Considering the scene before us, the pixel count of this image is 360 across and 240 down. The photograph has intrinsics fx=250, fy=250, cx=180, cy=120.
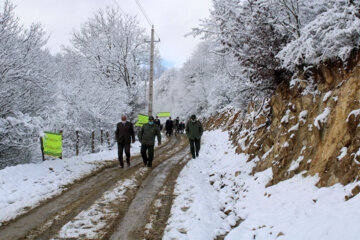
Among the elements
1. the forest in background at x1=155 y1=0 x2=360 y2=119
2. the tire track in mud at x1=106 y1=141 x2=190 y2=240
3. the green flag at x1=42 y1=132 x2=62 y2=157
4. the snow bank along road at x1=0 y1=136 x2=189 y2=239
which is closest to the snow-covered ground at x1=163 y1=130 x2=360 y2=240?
the tire track in mud at x1=106 y1=141 x2=190 y2=240

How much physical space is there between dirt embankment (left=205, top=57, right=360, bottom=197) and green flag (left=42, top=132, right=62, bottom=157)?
667 cm

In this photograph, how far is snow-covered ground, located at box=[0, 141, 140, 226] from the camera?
5051 millimetres

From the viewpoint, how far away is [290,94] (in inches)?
255

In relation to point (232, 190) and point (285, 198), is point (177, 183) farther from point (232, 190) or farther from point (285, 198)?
point (285, 198)

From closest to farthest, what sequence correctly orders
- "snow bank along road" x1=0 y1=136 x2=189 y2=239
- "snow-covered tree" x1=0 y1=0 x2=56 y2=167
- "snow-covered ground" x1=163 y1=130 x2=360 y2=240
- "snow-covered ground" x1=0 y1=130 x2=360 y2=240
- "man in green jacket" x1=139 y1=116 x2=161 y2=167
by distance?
"snow-covered ground" x1=163 y1=130 x2=360 y2=240 < "snow-covered ground" x1=0 y1=130 x2=360 y2=240 < "snow bank along road" x1=0 y1=136 x2=189 y2=239 < "snow-covered tree" x1=0 y1=0 x2=56 y2=167 < "man in green jacket" x1=139 y1=116 x2=161 y2=167

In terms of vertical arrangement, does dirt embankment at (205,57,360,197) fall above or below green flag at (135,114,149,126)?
below

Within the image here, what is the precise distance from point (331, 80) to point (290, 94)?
1.35 m

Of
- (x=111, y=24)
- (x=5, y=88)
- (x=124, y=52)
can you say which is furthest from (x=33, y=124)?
(x=111, y=24)

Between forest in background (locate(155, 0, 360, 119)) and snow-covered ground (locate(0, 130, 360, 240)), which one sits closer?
snow-covered ground (locate(0, 130, 360, 240))

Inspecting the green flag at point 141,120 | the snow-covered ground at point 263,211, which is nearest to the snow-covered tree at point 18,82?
the snow-covered ground at point 263,211

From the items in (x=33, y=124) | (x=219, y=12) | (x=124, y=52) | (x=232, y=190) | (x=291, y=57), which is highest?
(x=124, y=52)

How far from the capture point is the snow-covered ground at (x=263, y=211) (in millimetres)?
2994

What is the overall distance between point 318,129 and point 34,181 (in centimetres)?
682

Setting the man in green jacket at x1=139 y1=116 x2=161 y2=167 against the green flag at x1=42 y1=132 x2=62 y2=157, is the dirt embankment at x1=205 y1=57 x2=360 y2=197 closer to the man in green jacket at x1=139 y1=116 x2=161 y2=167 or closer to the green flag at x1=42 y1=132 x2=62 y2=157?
the man in green jacket at x1=139 y1=116 x2=161 y2=167
